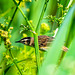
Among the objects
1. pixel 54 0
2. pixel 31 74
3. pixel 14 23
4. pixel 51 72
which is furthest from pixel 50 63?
pixel 54 0

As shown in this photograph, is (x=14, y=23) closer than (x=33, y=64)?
No

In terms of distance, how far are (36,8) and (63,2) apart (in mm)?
454

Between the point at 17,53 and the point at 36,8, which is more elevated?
the point at 36,8

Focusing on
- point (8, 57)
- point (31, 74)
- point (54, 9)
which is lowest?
point (31, 74)

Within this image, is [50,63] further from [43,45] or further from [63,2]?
[63,2]

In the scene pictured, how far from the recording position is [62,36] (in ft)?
1.65

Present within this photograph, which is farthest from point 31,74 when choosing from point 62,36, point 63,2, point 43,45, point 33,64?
point 62,36

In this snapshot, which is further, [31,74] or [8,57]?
[31,74]

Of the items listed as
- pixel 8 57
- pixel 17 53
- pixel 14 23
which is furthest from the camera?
pixel 14 23

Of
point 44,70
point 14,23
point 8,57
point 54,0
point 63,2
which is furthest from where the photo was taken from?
point 54,0

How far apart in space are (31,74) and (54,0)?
0.70 m

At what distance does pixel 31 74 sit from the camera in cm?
95

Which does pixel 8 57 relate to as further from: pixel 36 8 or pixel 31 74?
pixel 36 8

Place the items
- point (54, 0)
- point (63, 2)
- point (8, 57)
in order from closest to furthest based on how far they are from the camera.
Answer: point (8, 57) → point (63, 2) → point (54, 0)
